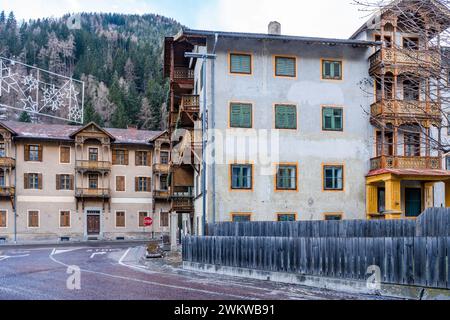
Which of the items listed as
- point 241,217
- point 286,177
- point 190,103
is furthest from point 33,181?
point 286,177

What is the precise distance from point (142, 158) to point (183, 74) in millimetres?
21293

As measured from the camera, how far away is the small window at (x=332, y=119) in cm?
3038

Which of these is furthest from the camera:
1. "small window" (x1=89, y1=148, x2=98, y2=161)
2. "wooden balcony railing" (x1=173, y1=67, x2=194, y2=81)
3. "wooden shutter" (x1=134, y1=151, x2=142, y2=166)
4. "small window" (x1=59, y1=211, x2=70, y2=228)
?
"wooden shutter" (x1=134, y1=151, x2=142, y2=166)

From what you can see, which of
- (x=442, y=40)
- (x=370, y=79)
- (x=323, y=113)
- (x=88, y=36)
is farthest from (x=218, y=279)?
(x=88, y=36)

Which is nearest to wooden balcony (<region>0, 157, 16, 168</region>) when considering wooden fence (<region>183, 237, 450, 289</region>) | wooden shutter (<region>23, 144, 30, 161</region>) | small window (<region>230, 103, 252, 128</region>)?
wooden shutter (<region>23, 144, 30, 161</region>)

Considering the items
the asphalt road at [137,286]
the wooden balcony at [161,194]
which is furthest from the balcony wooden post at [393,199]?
the wooden balcony at [161,194]

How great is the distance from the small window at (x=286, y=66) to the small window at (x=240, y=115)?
2.93 m

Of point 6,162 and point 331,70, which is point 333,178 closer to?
point 331,70

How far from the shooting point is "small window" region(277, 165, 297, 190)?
96.2ft

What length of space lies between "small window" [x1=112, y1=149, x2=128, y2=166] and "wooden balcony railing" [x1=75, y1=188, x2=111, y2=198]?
3.35 m

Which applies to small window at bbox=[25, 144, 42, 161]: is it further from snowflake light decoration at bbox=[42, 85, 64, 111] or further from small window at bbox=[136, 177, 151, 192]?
snowflake light decoration at bbox=[42, 85, 64, 111]

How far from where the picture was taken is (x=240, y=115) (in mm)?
29281

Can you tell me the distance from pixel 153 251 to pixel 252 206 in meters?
6.21

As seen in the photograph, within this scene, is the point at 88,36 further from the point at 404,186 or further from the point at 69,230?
the point at 404,186
